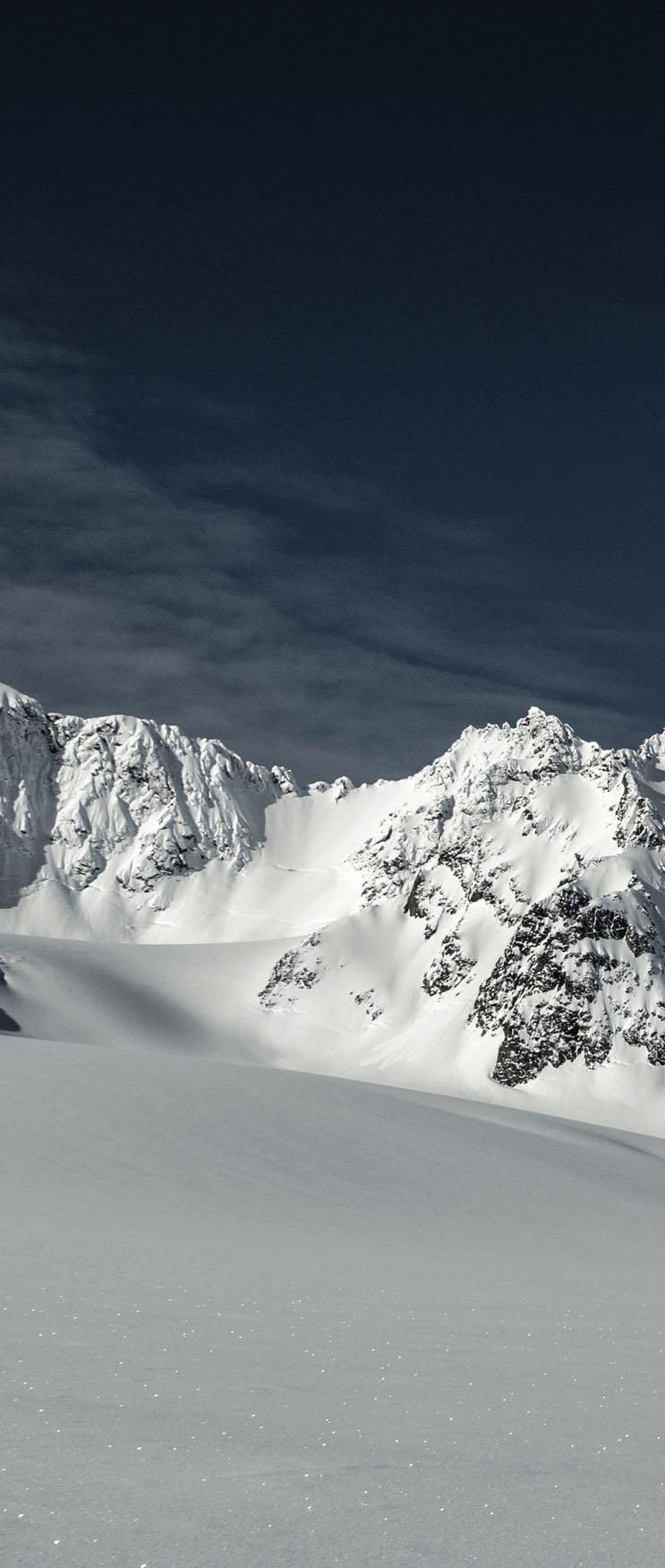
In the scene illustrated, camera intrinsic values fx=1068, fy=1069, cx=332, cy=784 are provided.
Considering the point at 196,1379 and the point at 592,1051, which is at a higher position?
the point at 592,1051

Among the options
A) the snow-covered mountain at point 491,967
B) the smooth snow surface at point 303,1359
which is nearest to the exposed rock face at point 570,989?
the snow-covered mountain at point 491,967

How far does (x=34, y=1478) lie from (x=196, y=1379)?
309 centimetres

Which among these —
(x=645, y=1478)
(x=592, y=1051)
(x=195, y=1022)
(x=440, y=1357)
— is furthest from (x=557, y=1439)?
(x=195, y=1022)

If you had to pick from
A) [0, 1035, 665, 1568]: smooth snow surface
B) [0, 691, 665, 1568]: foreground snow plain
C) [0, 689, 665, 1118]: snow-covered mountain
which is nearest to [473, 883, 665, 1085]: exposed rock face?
[0, 689, 665, 1118]: snow-covered mountain

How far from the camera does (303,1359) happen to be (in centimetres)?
928

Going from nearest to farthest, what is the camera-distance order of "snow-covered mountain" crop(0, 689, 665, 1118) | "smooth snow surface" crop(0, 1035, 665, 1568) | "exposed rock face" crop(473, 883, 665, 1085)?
1. "smooth snow surface" crop(0, 1035, 665, 1568)
2. "exposed rock face" crop(473, 883, 665, 1085)
3. "snow-covered mountain" crop(0, 689, 665, 1118)

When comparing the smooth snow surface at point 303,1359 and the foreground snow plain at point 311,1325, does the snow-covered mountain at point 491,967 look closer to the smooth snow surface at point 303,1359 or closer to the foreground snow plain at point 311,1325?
the foreground snow plain at point 311,1325

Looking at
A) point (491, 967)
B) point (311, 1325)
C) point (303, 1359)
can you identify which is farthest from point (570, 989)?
point (303, 1359)

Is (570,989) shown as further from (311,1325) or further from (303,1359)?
(303,1359)

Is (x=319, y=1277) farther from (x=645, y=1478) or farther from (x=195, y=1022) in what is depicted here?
(x=195, y=1022)

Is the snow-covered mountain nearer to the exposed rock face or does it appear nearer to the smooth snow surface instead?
the exposed rock face

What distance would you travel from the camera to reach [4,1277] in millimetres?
12320

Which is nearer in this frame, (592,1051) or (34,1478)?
(34,1478)

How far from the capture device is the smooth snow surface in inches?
187
